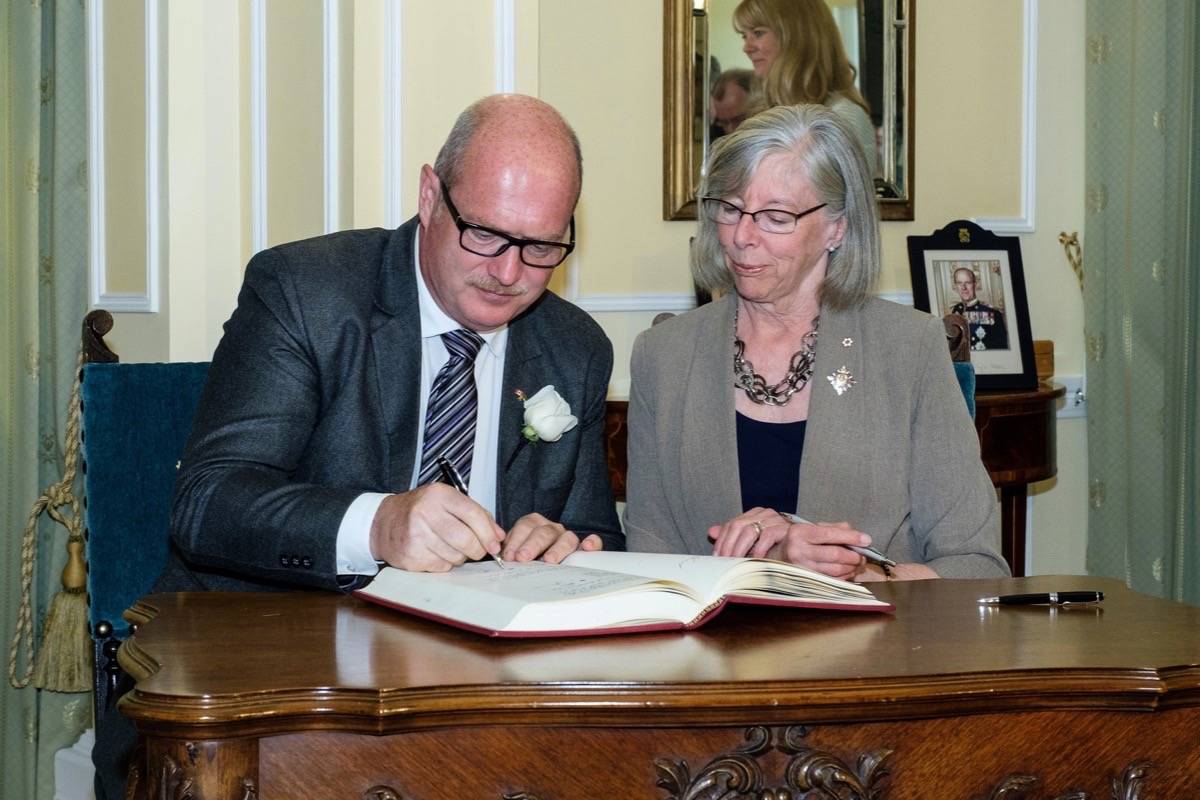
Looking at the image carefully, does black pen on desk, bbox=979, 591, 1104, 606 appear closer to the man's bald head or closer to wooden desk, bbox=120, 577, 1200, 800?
wooden desk, bbox=120, 577, 1200, 800

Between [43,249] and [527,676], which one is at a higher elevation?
[43,249]

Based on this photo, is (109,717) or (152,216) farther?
(152,216)

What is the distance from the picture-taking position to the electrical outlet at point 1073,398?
17.9ft

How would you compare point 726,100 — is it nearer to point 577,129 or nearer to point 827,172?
point 577,129

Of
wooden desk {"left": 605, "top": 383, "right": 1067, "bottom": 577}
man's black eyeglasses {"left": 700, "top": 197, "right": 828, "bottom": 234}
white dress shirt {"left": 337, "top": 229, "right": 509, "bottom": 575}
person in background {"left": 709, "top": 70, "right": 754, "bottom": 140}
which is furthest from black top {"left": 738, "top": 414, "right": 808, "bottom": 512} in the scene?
person in background {"left": 709, "top": 70, "right": 754, "bottom": 140}

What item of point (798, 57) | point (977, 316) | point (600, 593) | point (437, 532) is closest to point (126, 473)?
point (437, 532)

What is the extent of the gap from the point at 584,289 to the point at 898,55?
150cm

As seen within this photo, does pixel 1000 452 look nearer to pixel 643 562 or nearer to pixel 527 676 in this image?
pixel 643 562

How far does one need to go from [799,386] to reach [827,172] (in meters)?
0.49

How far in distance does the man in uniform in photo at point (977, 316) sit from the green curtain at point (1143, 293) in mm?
612

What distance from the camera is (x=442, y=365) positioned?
8.61 feet

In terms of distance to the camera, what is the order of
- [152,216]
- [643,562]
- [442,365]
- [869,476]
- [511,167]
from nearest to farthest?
1. [643,562]
2. [511,167]
3. [442,365]
4. [869,476]
5. [152,216]

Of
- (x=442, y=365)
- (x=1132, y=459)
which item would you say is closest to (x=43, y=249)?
(x=442, y=365)

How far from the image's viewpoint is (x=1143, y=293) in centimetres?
514
